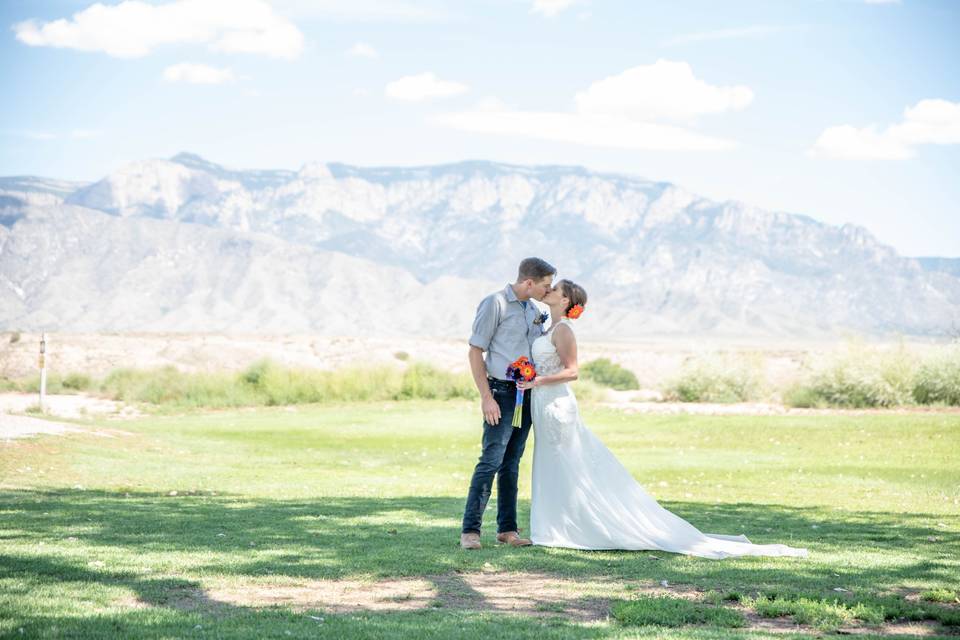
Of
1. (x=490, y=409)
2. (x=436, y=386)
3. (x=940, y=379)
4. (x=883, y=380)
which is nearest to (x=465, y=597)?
(x=490, y=409)

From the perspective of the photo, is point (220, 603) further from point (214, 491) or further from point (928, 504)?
point (928, 504)

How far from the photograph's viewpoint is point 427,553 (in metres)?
9.00

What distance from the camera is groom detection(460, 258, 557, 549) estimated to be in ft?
29.3

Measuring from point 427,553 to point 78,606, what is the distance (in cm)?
313

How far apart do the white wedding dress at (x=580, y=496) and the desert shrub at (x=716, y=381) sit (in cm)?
2571

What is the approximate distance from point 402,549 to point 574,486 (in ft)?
5.15

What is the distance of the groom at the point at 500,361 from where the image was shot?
29.3ft

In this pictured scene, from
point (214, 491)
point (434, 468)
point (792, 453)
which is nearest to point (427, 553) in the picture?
point (214, 491)

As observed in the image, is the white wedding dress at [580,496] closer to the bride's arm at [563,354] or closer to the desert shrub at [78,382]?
the bride's arm at [563,354]

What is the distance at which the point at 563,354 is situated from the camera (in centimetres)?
915

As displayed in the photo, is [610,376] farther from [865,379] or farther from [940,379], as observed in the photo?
[940,379]

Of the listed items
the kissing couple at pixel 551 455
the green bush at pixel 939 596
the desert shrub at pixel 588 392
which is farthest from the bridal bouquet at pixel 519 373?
the desert shrub at pixel 588 392

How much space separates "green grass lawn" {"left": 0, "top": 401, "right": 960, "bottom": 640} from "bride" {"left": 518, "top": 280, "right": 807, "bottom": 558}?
Result: 29 cm

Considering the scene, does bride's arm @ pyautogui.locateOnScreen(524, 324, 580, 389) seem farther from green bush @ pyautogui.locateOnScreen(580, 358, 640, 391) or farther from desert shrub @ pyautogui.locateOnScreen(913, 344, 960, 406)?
green bush @ pyautogui.locateOnScreen(580, 358, 640, 391)
